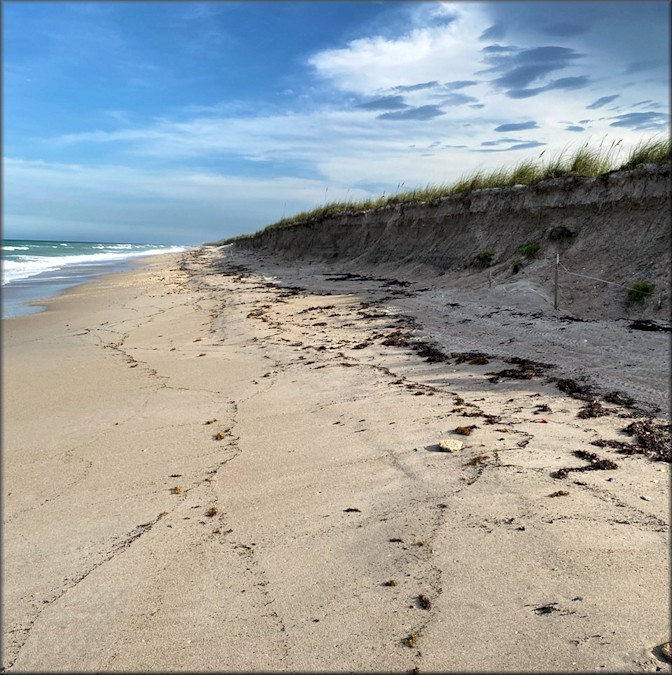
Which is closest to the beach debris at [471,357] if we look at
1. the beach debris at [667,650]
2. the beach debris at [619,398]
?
the beach debris at [619,398]

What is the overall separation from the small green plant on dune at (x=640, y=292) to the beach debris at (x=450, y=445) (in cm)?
576

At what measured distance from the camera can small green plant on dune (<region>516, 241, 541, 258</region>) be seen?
38.0 ft

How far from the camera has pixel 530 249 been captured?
11.7 meters

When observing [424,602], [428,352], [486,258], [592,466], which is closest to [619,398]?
[592,466]

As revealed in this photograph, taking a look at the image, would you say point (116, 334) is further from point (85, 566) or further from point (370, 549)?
point (370, 549)

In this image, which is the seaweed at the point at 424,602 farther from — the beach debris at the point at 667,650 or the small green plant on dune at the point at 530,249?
the small green plant on dune at the point at 530,249

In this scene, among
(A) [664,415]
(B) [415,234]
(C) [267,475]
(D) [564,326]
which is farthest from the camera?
(B) [415,234]

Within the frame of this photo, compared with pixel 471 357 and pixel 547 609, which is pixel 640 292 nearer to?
pixel 471 357

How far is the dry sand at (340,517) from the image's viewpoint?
7.13 feet

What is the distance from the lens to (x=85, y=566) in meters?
2.83

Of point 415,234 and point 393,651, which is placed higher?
point 415,234

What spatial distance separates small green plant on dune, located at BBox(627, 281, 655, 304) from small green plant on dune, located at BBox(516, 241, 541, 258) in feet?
10.6

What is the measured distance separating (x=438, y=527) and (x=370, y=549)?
1.25 feet

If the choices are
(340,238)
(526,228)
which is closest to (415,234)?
(526,228)
